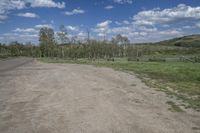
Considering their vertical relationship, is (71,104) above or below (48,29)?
→ below

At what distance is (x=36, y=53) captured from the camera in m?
130

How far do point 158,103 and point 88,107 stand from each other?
3.04 metres

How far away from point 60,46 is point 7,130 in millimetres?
88351

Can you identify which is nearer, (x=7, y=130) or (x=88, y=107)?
(x=7, y=130)

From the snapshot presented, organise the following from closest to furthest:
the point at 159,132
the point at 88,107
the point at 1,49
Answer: the point at 159,132, the point at 88,107, the point at 1,49

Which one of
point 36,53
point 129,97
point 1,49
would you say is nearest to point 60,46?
point 36,53

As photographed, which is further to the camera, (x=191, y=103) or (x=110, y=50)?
(x=110, y=50)

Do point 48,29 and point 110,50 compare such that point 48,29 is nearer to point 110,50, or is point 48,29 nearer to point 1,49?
point 110,50

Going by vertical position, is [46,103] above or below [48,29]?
below

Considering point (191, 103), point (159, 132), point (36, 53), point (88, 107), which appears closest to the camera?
point (159, 132)

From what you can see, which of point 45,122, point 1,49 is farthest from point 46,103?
point 1,49

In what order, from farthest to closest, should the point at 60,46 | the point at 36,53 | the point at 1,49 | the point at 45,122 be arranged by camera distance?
the point at 1,49, the point at 36,53, the point at 60,46, the point at 45,122

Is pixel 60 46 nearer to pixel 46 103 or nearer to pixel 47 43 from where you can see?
pixel 47 43

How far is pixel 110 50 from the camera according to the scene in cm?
10019
